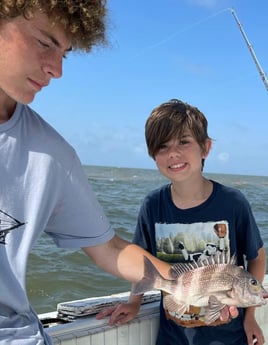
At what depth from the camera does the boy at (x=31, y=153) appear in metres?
Result: 1.39

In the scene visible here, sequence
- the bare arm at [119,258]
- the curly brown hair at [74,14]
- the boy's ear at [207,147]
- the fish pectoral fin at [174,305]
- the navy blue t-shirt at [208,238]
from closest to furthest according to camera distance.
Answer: the curly brown hair at [74,14], the bare arm at [119,258], the fish pectoral fin at [174,305], the navy blue t-shirt at [208,238], the boy's ear at [207,147]

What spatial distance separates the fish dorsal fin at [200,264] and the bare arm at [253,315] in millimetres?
202

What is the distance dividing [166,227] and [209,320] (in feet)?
1.65

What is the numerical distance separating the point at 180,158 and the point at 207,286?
2.10 ft

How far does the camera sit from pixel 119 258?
187 centimetres

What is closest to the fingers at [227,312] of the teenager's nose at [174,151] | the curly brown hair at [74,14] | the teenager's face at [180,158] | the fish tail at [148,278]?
the fish tail at [148,278]

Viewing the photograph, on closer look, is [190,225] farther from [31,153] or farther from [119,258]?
[31,153]

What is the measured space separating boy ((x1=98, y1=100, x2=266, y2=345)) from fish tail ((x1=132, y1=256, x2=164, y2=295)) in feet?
1.23

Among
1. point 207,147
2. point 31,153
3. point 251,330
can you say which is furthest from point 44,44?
point 251,330

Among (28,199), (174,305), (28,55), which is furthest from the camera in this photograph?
(174,305)

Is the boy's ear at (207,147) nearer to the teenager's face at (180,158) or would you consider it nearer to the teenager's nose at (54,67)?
the teenager's face at (180,158)

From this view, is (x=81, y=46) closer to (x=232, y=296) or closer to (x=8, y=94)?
(x=8, y=94)

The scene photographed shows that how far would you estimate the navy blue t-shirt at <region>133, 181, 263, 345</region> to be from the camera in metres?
2.27

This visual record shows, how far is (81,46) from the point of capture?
5.31 ft
